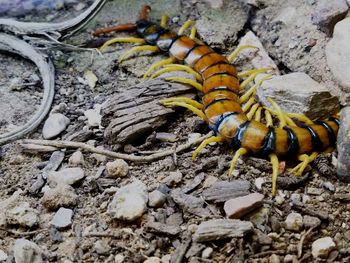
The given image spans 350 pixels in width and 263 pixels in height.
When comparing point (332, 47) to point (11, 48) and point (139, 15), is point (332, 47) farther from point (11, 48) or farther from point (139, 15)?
point (11, 48)

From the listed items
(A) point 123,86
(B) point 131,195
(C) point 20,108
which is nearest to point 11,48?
(C) point 20,108

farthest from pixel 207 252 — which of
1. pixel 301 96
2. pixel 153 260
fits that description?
pixel 301 96

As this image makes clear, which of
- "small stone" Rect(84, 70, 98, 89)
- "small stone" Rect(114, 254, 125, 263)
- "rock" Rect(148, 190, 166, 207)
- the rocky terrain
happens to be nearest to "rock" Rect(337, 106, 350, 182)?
the rocky terrain

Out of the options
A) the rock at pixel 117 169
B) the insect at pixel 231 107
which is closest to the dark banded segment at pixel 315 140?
the insect at pixel 231 107

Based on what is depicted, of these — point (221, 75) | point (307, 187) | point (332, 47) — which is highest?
point (332, 47)

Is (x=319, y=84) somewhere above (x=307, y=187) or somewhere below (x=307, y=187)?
above

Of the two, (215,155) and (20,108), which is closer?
(215,155)

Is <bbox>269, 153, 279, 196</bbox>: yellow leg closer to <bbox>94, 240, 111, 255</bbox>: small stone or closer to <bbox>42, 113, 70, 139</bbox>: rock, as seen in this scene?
<bbox>94, 240, 111, 255</bbox>: small stone
